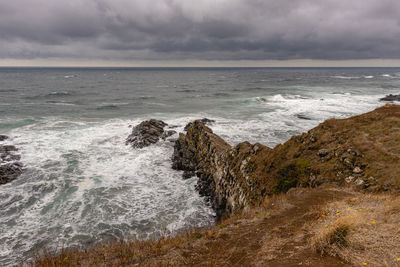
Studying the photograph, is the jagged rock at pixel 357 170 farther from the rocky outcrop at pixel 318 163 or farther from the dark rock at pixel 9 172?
the dark rock at pixel 9 172

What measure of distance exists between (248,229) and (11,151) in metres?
26.3

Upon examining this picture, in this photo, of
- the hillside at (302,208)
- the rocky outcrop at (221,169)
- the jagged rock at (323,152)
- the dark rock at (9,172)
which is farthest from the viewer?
the dark rock at (9,172)

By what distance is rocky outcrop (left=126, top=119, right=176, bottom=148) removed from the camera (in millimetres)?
26719

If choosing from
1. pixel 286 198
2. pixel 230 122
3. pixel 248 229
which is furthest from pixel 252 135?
pixel 248 229

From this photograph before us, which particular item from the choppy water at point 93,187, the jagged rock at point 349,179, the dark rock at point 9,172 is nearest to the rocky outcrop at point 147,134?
the choppy water at point 93,187

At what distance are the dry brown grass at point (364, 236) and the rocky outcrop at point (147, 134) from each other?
22258 mm

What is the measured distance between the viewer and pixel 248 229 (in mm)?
8047

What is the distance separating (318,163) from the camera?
11797 millimetres

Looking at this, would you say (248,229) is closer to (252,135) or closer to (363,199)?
(363,199)

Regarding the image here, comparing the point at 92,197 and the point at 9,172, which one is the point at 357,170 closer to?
the point at 92,197

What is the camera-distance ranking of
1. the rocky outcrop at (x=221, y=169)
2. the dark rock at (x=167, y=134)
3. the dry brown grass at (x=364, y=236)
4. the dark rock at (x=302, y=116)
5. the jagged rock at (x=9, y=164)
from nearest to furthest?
the dry brown grass at (x=364, y=236) < the rocky outcrop at (x=221, y=169) < the jagged rock at (x=9, y=164) < the dark rock at (x=167, y=134) < the dark rock at (x=302, y=116)

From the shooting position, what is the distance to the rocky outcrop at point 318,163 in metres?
10.2

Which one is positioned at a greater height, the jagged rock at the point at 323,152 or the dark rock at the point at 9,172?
the jagged rock at the point at 323,152

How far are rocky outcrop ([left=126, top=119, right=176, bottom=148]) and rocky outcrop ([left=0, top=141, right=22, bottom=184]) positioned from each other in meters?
10.7
